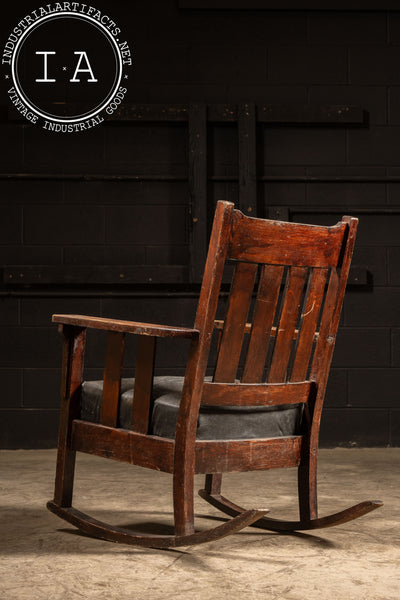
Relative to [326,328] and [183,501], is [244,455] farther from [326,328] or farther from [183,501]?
[326,328]

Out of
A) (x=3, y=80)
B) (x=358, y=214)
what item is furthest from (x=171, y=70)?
(x=358, y=214)

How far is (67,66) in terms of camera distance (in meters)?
3.94

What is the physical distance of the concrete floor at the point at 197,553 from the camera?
5.81ft

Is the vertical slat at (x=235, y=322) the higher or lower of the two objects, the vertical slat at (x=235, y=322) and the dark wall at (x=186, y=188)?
the lower

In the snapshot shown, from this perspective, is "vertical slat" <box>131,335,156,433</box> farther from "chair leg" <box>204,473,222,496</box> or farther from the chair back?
Answer: "chair leg" <box>204,473,222,496</box>

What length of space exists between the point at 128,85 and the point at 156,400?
234 cm

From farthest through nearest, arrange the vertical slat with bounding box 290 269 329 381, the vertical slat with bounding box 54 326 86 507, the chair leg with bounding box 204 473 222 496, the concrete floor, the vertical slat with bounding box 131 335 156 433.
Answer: the chair leg with bounding box 204 473 222 496
the vertical slat with bounding box 54 326 86 507
the vertical slat with bounding box 290 269 329 381
the vertical slat with bounding box 131 335 156 433
the concrete floor

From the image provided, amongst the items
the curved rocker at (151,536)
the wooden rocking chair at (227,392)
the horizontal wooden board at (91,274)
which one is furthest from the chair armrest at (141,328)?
the horizontal wooden board at (91,274)

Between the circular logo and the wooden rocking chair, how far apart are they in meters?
1.93

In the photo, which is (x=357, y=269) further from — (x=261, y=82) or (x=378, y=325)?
(x=261, y=82)

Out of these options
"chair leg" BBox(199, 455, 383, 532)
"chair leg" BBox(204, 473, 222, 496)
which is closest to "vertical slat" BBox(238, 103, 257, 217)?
"chair leg" BBox(204, 473, 222, 496)

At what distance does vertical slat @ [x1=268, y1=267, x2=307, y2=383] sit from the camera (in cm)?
208

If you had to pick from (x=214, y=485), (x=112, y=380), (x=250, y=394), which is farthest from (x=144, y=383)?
(x=214, y=485)

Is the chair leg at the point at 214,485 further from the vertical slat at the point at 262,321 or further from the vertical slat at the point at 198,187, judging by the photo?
the vertical slat at the point at 198,187
